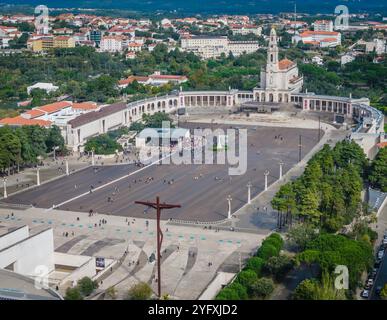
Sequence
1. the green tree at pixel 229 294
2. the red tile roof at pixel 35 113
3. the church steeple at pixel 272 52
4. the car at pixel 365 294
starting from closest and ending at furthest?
the green tree at pixel 229 294 → the car at pixel 365 294 → the red tile roof at pixel 35 113 → the church steeple at pixel 272 52

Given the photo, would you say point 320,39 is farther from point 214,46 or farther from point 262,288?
point 262,288

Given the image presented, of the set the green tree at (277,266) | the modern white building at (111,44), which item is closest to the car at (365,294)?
the green tree at (277,266)

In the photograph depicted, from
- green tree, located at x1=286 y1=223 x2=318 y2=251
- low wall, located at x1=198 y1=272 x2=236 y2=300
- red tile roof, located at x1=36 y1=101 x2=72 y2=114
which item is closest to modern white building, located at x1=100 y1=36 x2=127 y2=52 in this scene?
red tile roof, located at x1=36 y1=101 x2=72 y2=114

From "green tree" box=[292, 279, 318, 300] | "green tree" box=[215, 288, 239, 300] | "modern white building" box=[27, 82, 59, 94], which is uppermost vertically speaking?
"modern white building" box=[27, 82, 59, 94]

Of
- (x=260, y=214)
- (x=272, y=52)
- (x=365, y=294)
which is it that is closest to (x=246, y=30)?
(x=272, y=52)

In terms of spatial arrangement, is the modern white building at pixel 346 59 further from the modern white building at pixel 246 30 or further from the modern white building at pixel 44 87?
the modern white building at pixel 44 87

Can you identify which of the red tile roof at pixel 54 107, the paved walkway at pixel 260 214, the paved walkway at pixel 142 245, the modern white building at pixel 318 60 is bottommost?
the paved walkway at pixel 142 245

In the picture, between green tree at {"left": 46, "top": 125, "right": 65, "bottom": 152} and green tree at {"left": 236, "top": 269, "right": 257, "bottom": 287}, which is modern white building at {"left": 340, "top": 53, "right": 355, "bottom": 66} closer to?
green tree at {"left": 46, "top": 125, "right": 65, "bottom": 152}

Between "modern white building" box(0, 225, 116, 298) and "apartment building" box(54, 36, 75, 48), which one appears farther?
"apartment building" box(54, 36, 75, 48)

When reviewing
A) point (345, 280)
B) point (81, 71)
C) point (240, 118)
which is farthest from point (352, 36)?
point (345, 280)
